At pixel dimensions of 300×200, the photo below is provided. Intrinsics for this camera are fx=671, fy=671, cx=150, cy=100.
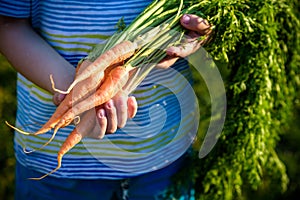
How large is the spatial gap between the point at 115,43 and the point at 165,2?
176 millimetres

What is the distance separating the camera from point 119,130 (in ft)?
5.40

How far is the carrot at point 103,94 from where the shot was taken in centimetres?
145

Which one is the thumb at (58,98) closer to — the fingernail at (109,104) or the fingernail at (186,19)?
the fingernail at (109,104)

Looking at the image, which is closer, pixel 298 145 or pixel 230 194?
pixel 230 194

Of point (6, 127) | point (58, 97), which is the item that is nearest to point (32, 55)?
point (58, 97)

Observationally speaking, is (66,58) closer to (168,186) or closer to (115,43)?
(115,43)

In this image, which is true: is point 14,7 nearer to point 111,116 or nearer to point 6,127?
point 111,116

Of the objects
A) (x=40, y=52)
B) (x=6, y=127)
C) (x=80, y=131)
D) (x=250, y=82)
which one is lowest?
(x=6, y=127)

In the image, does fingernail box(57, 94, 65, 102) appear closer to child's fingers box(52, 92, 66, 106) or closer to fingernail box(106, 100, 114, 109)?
child's fingers box(52, 92, 66, 106)

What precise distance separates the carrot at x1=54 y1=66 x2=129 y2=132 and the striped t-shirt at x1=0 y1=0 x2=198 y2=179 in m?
0.14

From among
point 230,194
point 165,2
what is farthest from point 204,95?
point 165,2

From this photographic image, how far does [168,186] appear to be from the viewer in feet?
5.79

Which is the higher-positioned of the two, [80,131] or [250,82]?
[80,131]

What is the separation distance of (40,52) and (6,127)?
1.17 metres
